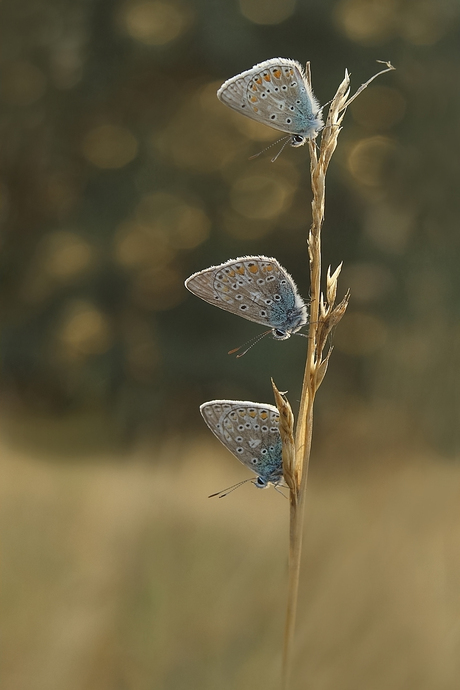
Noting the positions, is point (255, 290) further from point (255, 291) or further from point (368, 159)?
point (368, 159)

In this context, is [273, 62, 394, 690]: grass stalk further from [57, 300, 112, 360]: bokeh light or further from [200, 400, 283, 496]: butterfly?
[57, 300, 112, 360]: bokeh light

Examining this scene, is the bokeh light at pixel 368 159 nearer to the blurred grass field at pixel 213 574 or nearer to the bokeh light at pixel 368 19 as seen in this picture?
the bokeh light at pixel 368 19

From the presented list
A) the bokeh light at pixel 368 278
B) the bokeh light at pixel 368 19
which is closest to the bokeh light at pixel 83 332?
the bokeh light at pixel 368 278

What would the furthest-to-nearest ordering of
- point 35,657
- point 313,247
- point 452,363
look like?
point 452,363 < point 35,657 < point 313,247

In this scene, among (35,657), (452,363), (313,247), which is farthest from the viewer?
(452,363)

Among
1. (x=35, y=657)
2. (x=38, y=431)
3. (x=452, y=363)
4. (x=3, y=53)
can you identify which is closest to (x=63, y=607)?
(x=35, y=657)

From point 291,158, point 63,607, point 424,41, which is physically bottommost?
point 63,607

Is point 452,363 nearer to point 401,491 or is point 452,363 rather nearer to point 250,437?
point 401,491

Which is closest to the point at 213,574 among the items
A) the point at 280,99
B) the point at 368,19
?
the point at 280,99
